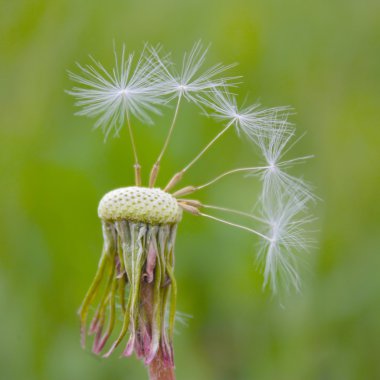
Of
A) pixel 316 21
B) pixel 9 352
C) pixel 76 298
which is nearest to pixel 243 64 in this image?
pixel 316 21

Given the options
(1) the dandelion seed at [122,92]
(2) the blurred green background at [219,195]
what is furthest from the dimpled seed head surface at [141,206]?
(2) the blurred green background at [219,195]

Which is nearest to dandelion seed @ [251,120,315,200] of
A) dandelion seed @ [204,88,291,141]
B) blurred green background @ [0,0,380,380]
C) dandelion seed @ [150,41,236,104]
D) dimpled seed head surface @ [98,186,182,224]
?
dandelion seed @ [204,88,291,141]

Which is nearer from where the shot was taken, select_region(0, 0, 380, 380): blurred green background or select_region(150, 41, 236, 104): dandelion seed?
select_region(150, 41, 236, 104): dandelion seed

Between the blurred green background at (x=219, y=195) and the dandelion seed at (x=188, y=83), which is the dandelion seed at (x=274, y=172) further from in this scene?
the blurred green background at (x=219, y=195)

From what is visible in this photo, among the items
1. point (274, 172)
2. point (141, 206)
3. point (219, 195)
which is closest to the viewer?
point (141, 206)

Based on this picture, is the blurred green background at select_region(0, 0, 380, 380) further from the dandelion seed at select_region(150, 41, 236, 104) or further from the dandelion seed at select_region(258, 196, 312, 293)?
the dandelion seed at select_region(150, 41, 236, 104)

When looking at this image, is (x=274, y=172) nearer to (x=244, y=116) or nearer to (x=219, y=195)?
(x=244, y=116)

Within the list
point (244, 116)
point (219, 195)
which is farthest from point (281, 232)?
point (219, 195)
